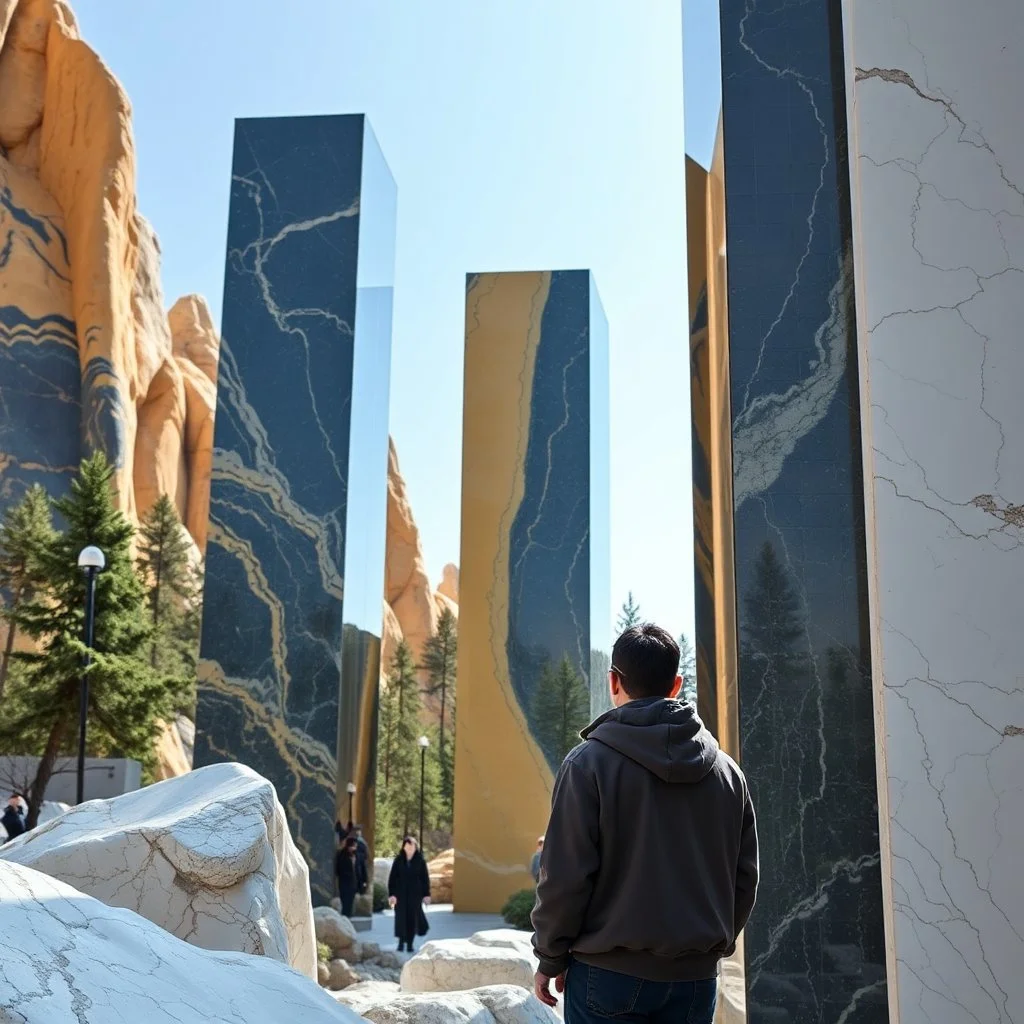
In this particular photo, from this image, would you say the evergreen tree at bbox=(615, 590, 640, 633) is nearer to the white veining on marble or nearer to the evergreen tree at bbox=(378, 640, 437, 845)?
the evergreen tree at bbox=(378, 640, 437, 845)

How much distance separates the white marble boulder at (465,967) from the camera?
7246 millimetres

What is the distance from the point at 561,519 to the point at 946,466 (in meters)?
12.2

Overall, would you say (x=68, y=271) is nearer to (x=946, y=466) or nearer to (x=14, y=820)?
(x=14, y=820)

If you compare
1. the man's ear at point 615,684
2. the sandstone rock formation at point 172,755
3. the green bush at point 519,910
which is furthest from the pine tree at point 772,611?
the sandstone rock formation at point 172,755

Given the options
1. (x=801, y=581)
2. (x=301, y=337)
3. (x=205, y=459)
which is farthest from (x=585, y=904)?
(x=205, y=459)

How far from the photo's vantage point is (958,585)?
13.6 ft

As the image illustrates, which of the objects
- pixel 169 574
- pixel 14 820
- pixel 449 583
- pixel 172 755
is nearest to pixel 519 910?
pixel 14 820

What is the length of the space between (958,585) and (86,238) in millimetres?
31960

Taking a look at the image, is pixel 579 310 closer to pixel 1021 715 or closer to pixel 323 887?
pixel 323 887

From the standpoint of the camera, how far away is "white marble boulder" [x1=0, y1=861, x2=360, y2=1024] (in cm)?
231

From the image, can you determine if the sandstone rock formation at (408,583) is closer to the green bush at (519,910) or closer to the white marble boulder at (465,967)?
the green bush at (519,910)

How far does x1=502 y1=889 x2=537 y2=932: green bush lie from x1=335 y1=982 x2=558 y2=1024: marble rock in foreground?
8092mm

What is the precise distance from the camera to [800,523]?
22.7 feet

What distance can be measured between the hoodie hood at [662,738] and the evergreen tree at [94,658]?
17770 millimetres
